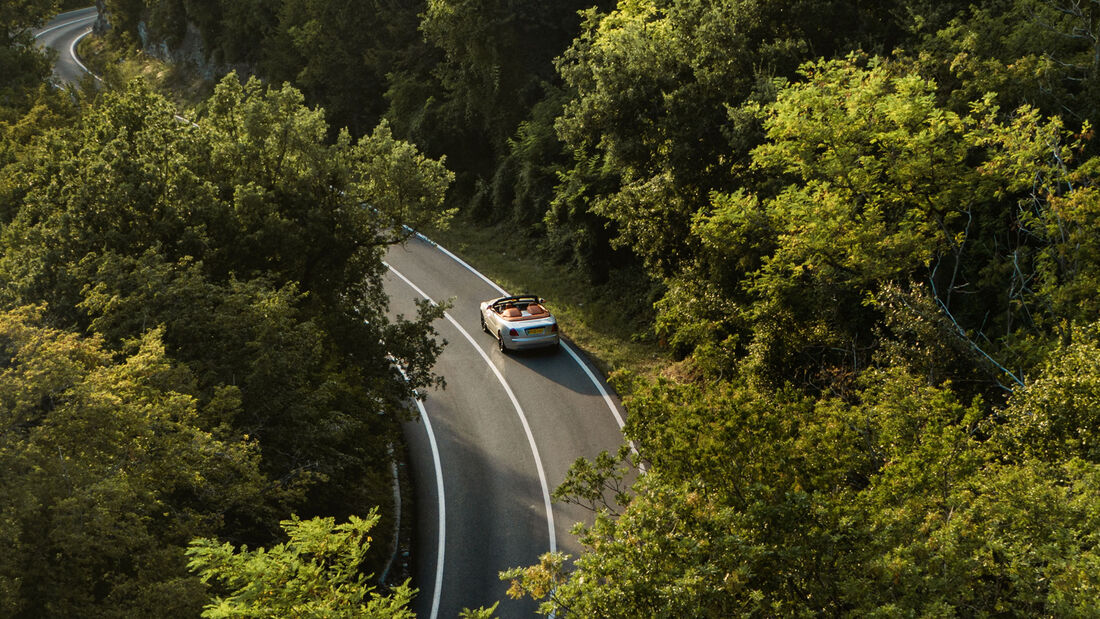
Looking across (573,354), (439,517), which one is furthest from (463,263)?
(439,517)

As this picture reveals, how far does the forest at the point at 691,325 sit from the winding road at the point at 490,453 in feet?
4.90

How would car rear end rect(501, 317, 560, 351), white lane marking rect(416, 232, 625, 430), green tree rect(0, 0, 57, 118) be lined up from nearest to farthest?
white lane marking rect(416, 232, 625, 430) < car rear end rect(501, 317, 560, 351) < green tree rect(0, 0, 57, 118)

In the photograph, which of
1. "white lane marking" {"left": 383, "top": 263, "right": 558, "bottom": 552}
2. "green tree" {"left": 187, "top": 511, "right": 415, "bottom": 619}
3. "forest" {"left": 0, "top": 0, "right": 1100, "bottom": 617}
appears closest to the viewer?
"green tree" {"left": 187, "top": 511, "right": 415, "bottom": 619}

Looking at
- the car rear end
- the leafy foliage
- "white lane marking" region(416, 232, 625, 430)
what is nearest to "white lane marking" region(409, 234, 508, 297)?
"white lane marking" region(416, 232, 625, 430)

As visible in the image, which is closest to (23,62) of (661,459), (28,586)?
(28,586)

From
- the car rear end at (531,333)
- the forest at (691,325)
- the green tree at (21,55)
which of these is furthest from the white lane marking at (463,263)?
the green tree at (21,55)

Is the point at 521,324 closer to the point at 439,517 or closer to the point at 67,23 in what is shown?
the point at 439,517

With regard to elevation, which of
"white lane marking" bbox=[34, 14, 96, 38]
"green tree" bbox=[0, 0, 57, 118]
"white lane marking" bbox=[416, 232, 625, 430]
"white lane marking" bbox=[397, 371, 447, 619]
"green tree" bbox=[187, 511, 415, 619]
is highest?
"white lane marking" bbox=[34, 14, 96, 38]

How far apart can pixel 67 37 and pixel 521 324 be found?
52.8 metres

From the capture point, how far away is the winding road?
1839cm

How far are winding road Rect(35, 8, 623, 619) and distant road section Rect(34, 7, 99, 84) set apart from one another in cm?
3522

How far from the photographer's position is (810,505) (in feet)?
30.9

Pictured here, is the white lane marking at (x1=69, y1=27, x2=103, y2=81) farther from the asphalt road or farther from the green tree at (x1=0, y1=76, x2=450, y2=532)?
the green tree at (x1=0, y1=76, x2=450, y2=532)

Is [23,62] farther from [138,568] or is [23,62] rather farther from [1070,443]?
[1070,443]
